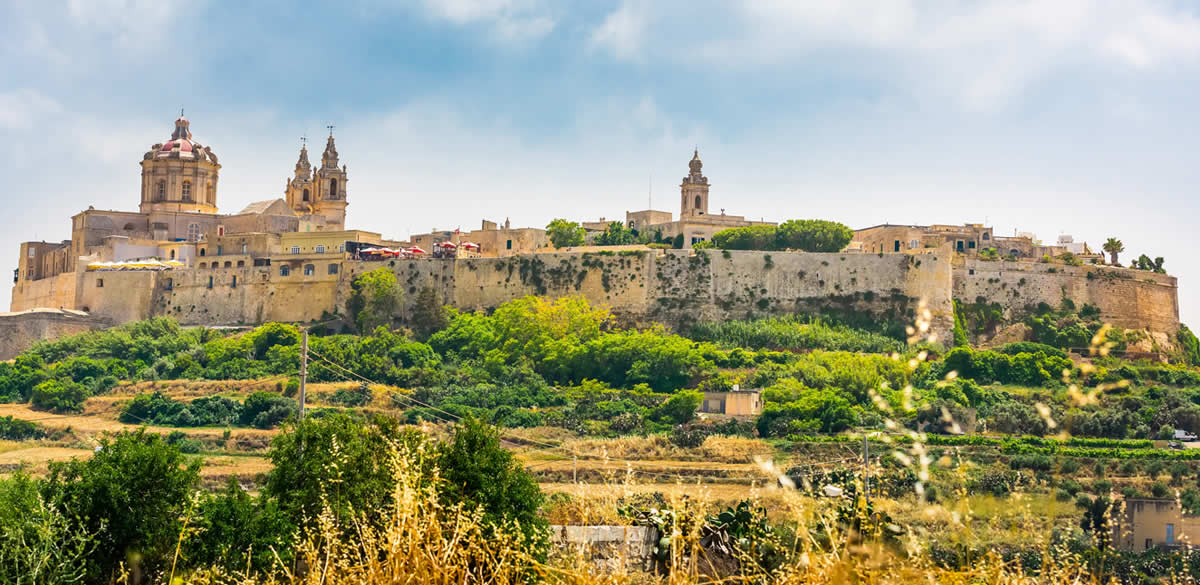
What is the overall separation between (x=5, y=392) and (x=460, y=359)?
15396 millimetres

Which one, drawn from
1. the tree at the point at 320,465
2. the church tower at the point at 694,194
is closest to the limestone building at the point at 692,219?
the church tower at the point at 694,194

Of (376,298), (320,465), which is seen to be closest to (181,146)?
(376,298)

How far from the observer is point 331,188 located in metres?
66.4

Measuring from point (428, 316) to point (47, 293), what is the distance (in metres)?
17.8

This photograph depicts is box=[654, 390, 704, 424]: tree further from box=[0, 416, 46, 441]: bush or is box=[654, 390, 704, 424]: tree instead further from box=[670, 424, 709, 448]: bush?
box=[0, 416, 46, 441]: bush

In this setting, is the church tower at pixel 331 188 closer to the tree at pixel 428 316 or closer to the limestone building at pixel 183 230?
the limestone building at pixel 183 230

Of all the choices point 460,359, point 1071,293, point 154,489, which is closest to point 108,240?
point 460,359

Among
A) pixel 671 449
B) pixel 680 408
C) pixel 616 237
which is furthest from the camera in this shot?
pixel 616 237

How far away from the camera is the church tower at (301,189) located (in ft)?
221

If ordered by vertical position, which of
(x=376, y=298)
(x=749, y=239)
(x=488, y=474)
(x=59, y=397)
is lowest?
(x=59, y=397)

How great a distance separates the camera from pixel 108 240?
61.2 metres

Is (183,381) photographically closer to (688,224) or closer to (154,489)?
(688,224)

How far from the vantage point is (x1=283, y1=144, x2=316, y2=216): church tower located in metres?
67.4

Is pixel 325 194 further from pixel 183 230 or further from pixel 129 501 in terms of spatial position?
pixel 129 501
